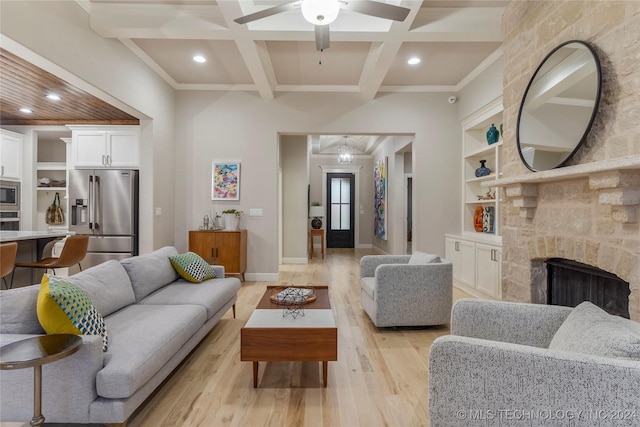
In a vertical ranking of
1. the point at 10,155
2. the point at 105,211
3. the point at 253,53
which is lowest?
the point at 105,211

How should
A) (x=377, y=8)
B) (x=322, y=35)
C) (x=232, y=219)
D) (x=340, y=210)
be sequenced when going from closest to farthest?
1. (x=377, y=8)
2. (x=322, y=35)
3. (x=232, y=219)
4. (x=340, y=210)

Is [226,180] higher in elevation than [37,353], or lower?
higher

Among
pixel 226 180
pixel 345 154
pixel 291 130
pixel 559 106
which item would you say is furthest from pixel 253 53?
pixel 345 154

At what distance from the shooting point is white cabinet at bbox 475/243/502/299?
3.89 m

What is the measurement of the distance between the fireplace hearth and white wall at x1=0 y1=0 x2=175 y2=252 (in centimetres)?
438

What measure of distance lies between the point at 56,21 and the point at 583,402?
14.2 ft

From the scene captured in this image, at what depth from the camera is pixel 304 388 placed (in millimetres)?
2199

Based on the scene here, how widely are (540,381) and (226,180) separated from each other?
482 centimetres

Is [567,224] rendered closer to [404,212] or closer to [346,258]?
[404,212]

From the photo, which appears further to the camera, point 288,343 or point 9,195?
point 9,195

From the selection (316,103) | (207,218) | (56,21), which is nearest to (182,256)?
(207,218)

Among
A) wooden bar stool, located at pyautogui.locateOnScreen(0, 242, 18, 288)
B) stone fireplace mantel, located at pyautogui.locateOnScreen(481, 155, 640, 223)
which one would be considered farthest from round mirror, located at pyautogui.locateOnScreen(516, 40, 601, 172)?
wooden bar stool, located at pyautogui.locateOnScreen(0, 242, 18, 288)

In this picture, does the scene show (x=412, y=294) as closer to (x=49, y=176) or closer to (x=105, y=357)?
(x=105, y=357)

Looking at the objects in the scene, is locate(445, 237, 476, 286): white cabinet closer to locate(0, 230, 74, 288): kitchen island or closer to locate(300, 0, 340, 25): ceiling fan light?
locate(300, 0, 340, 25): ceiling fan light
